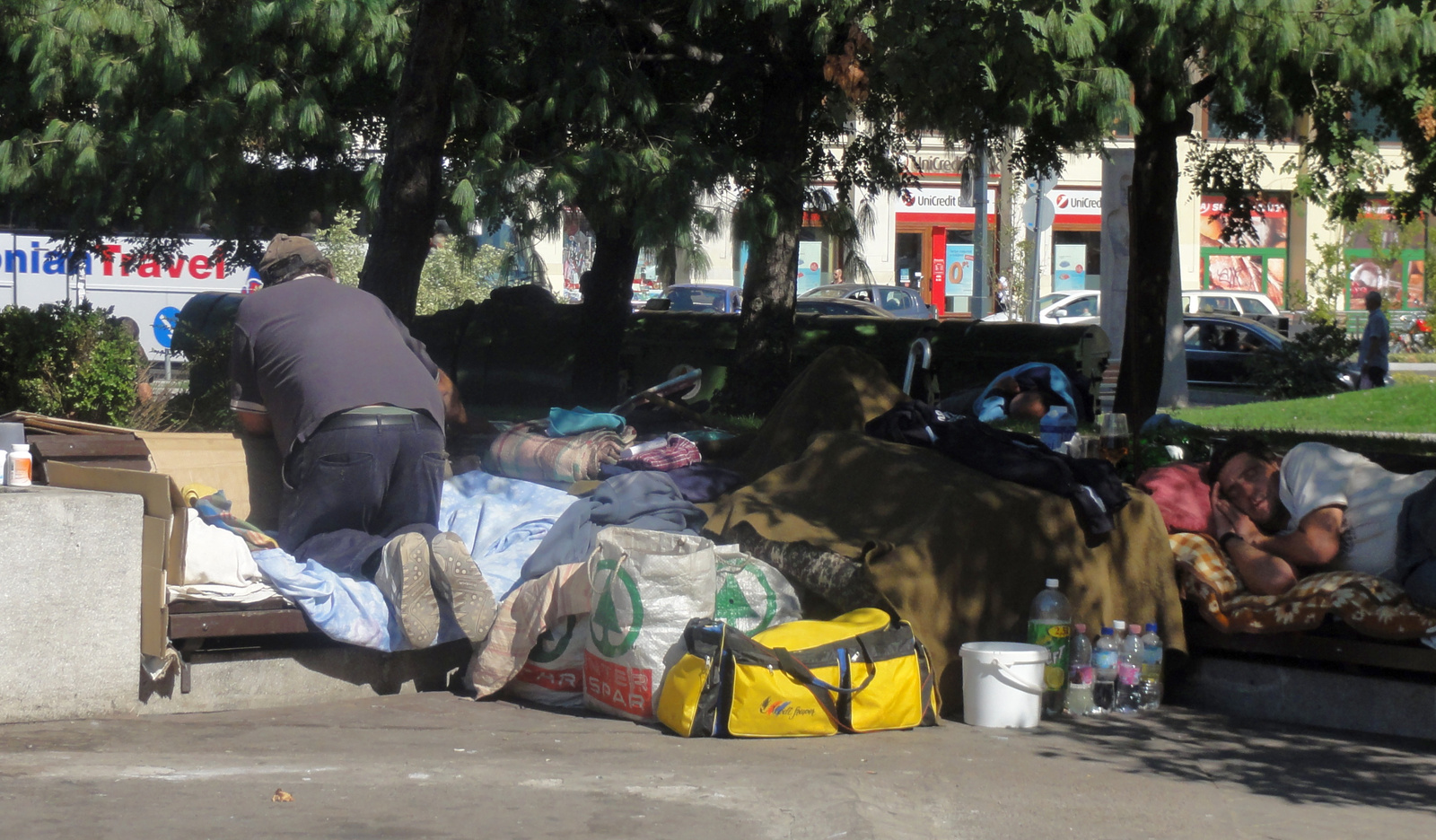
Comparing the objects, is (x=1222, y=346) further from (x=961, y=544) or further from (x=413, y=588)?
(x=413, y=588)

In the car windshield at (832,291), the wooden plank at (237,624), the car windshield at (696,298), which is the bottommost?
the wooden plank at (237,624)

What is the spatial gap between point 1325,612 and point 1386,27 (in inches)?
257

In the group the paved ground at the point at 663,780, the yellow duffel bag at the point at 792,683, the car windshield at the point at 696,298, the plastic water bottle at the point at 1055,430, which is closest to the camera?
the paved ground at the point at 663,780

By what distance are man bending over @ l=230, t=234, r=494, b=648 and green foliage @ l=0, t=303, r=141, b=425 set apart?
3453 millimetres

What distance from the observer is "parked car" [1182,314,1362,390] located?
2200cm

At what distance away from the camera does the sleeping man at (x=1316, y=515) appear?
506 cm

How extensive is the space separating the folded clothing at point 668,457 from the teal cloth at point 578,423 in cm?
24

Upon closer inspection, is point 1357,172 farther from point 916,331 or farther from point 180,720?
point 180,720

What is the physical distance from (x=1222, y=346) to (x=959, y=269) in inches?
793

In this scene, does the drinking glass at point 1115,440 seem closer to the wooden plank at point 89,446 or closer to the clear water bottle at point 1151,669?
the clear water bottle at point 1151,669

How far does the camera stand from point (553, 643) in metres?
5.19

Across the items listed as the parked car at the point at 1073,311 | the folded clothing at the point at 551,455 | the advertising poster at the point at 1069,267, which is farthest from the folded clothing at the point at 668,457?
the advertising poster at the point at 1069,267

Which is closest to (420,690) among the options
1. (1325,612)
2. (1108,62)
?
(1325,612)

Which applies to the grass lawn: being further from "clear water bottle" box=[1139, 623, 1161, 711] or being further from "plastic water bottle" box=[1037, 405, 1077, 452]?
"clear water bottle" box=[1139, 623, 1161, 711]
